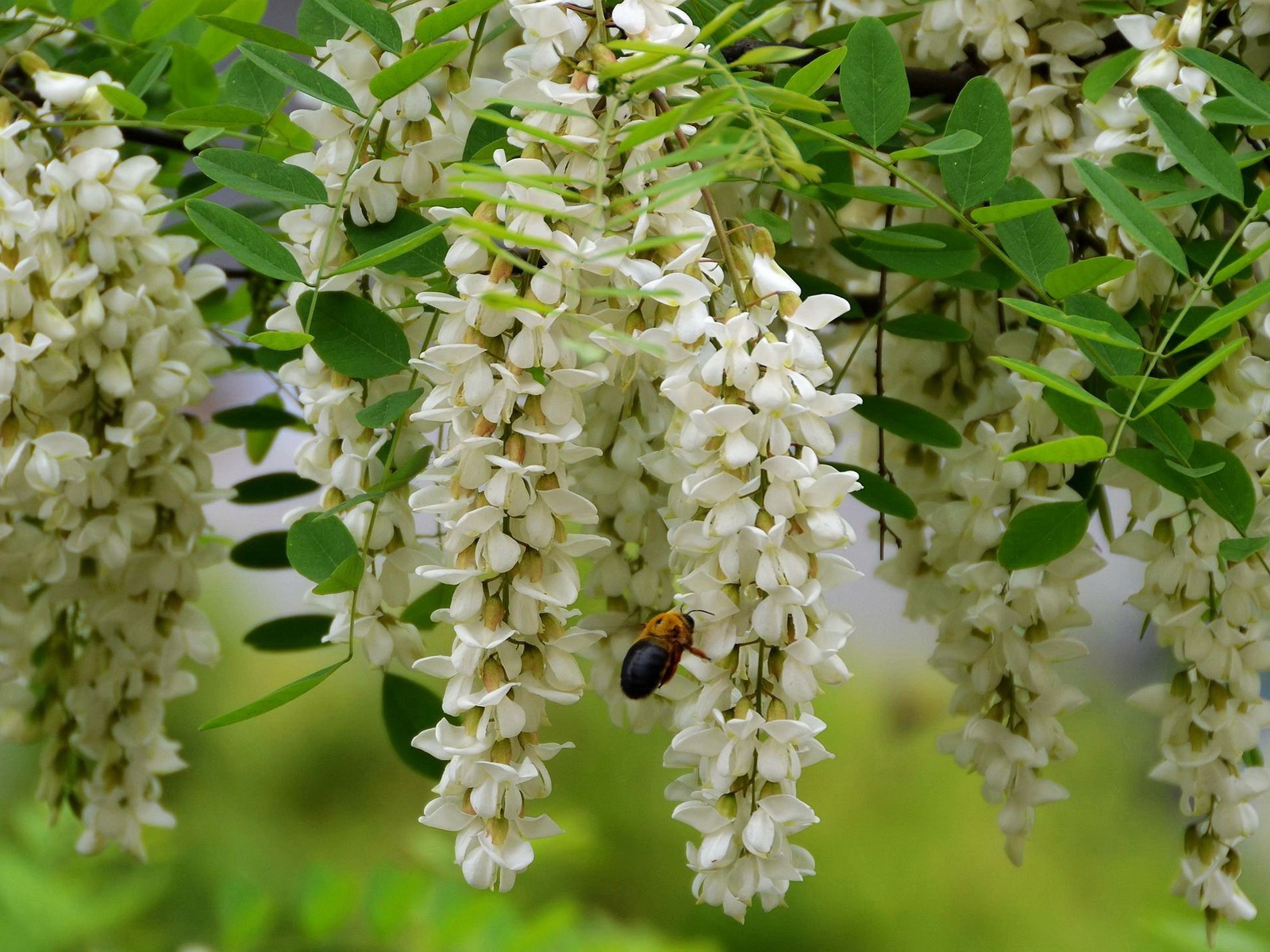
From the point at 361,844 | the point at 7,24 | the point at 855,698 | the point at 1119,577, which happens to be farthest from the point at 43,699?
the point at 1119,577

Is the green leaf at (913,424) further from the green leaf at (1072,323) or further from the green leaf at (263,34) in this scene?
the green leaf at (263,34)

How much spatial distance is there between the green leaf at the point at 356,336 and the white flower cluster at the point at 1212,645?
232mm

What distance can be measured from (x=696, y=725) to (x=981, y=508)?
0.48ft

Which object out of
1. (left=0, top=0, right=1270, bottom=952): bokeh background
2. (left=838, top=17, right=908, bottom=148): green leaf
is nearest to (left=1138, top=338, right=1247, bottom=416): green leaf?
Answer: (left=838, top=17, right=908, bottom=148): green leaf

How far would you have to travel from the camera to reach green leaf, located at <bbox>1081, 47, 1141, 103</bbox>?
0.37 metres

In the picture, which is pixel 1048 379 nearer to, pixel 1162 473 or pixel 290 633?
pixel 1162 473

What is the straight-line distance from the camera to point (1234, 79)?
0.33m

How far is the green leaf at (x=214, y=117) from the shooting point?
0.37 meters

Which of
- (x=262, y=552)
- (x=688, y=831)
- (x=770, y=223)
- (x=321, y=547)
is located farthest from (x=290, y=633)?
(x=688, y=831)

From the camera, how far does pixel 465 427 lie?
11.0 inches

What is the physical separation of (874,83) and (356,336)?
164mm

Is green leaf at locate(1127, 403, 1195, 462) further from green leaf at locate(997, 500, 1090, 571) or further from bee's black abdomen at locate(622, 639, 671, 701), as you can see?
bee's black abdomen at locate(622, 639, 671, 701)

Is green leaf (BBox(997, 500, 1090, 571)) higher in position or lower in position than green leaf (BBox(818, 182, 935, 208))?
lower

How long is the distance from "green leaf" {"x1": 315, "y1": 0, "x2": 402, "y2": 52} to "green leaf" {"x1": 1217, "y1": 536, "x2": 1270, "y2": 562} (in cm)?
26
